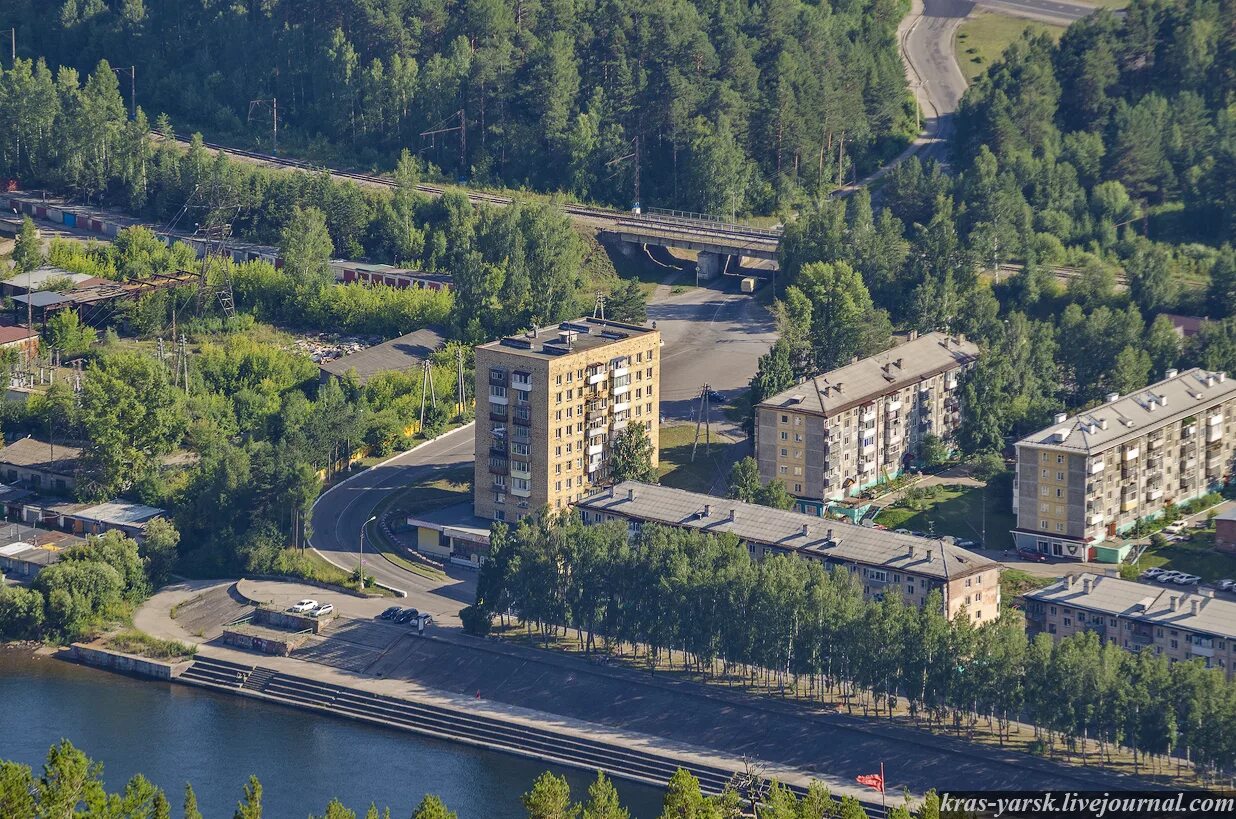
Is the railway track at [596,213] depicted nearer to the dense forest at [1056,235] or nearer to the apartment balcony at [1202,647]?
the dense forest at [1056,235]

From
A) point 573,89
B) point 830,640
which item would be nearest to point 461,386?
point 573,89

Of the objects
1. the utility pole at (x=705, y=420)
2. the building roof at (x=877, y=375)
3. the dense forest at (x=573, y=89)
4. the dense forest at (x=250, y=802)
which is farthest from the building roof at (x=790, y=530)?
the dense forest at (x=573, y=89)

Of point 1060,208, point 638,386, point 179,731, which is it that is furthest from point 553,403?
point 1060,208

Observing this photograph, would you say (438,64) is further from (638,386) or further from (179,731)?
(179,731)

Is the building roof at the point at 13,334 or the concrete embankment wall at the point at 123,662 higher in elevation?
the building roof at the point at 13,334

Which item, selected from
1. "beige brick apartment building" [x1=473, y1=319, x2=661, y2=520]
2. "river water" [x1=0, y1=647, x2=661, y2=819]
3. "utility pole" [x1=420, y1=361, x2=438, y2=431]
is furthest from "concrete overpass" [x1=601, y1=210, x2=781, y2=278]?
"river water" [x1=0, y1=647, x2=661, y2=819]

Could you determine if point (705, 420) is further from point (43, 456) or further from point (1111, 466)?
point (43, 456)
